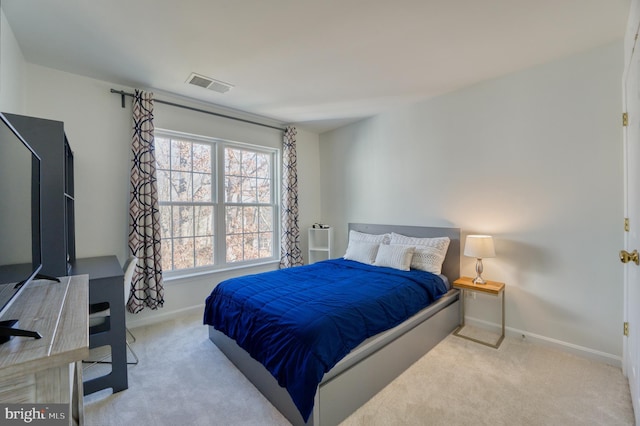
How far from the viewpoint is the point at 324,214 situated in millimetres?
4797

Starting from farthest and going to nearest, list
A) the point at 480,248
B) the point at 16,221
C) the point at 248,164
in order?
the point at 248,164 < the point at 480,248 < the point at 16,221

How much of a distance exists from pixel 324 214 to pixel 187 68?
9.53 feet

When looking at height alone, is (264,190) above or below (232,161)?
below

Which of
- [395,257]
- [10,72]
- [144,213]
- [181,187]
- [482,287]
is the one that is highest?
[10,72]

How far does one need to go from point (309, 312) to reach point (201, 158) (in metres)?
2.68

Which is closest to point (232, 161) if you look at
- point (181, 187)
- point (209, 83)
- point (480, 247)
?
point (181, 187)

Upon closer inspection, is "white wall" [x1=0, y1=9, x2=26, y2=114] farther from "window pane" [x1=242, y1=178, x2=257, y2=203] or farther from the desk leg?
"window pane" [x1=242, y1=178, x2=257, y2=203]

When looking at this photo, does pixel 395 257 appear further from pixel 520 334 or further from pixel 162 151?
pixel 162 151

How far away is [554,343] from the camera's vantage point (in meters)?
2.51

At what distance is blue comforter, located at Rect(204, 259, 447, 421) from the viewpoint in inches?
63.0

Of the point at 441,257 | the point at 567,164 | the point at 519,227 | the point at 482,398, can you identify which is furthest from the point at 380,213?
the point at 482,398

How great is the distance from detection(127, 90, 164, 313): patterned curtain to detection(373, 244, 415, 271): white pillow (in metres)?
2.47

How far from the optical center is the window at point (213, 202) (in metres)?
3.38

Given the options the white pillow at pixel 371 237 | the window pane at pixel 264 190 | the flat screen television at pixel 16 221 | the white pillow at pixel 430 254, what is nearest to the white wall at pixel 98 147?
the window pane at pixel 264 190
